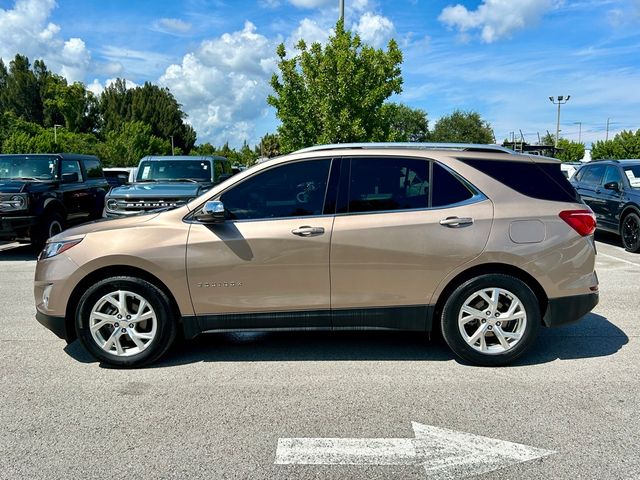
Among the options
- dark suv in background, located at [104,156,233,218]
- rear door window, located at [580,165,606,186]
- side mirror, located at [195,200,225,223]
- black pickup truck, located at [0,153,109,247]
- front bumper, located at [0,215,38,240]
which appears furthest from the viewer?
rear door window, located at [580,165,606,186]

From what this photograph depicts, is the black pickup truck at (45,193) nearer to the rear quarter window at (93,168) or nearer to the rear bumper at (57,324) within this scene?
the rear quarter window at (93,168)

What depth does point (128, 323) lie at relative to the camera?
4.36 metres

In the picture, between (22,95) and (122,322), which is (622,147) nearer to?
(122,322)

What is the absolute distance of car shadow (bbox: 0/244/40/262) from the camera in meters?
10.3

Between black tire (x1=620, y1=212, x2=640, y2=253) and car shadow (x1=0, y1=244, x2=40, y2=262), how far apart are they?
37.6 ft

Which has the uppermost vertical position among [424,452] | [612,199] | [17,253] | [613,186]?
[613,186]

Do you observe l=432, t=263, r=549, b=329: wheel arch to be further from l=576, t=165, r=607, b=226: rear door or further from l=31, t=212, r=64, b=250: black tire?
l=31, t=212, r=64, b=250: black tire

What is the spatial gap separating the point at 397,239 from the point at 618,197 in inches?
330

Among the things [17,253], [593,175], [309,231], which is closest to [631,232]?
[593,175]

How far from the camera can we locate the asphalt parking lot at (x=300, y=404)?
3.00 m

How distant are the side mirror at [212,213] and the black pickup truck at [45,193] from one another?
6891 millimetres

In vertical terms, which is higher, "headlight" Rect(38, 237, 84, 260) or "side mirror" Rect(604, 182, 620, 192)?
"side mirror" Rect(604, 182, 620, 192)

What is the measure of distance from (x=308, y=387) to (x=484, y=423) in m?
1.28

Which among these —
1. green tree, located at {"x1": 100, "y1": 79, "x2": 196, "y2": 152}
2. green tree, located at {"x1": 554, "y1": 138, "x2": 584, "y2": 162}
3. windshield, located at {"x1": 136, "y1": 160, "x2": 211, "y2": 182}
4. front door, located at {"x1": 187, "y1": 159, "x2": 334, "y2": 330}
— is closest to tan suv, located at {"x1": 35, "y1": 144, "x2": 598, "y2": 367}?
front door, located at {"x1": 187, "y1": 159, "x2": 334, "y2": 330}
